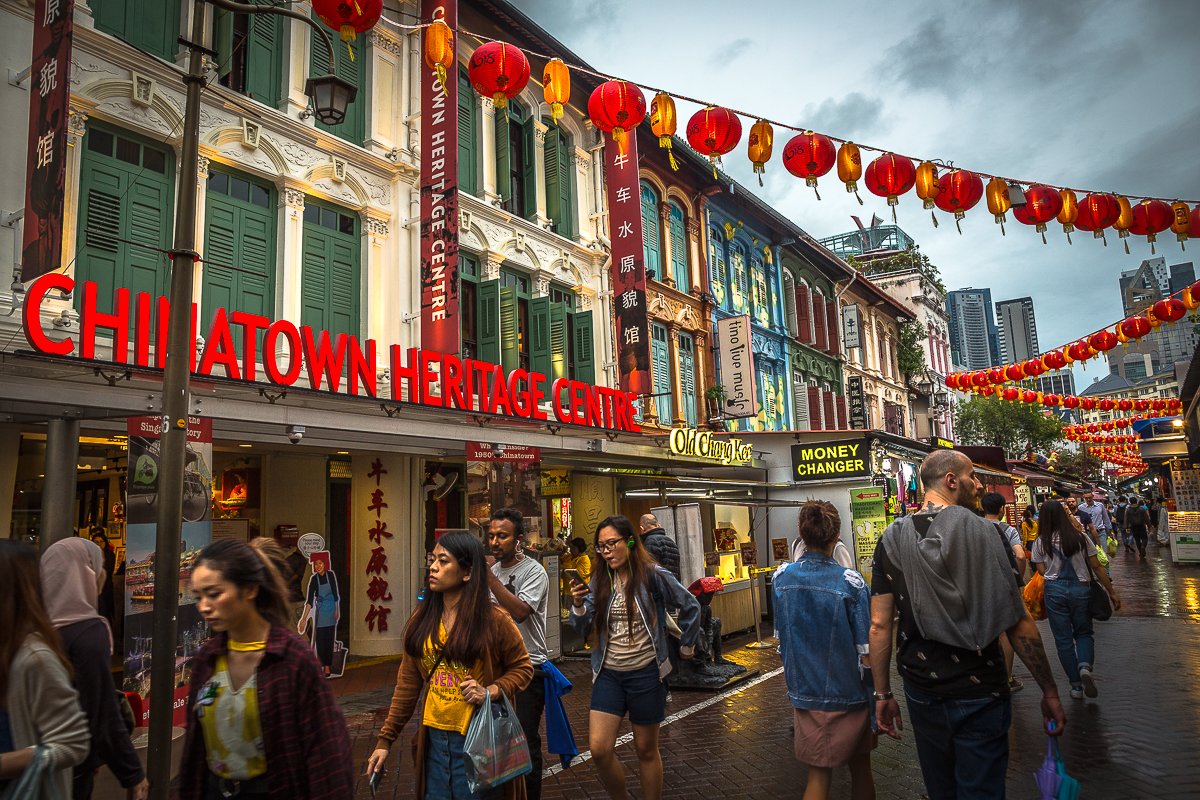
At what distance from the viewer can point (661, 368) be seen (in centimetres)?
1841

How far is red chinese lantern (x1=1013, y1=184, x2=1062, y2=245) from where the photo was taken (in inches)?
394

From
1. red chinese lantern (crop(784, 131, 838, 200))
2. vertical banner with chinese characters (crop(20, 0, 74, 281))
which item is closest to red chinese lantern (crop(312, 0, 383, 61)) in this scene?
vertical banner with chinese characters (crop(20, 0, 74, 281))

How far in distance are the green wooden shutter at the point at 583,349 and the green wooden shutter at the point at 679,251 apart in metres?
4.58

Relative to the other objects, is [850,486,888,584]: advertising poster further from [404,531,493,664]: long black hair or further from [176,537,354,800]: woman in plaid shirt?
[176,537,354,800]: woman in plaid shirt

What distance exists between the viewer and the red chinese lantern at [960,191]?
960 cm

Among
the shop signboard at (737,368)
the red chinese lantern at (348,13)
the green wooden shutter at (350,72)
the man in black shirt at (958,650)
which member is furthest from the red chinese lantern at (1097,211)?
the green wooden shutter at (350,72)

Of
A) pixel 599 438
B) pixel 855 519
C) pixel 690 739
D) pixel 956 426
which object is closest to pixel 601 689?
pixel 690 739

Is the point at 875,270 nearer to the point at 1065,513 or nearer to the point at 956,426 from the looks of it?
the point at 956,426

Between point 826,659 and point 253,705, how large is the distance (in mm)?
2846

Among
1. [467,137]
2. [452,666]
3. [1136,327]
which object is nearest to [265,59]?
[467,137]

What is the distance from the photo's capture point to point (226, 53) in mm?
10609

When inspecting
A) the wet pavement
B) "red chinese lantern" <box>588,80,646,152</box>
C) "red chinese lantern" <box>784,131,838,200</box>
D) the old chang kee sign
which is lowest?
the wet pavement

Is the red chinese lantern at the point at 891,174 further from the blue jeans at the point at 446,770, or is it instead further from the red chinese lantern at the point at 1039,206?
the blue jeans at the point at 446,770

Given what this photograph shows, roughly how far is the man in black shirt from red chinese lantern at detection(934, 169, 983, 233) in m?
7.14
